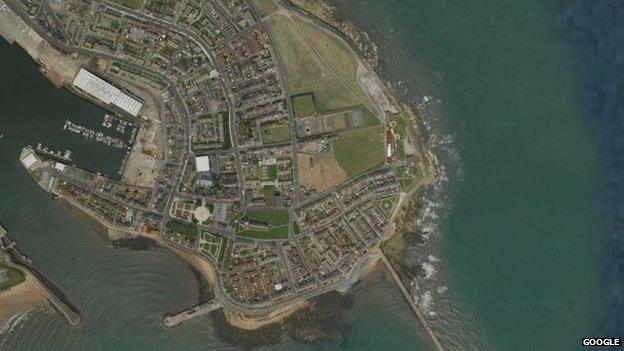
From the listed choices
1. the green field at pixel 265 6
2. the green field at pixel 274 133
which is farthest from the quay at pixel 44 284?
the green field at pixel 265 6

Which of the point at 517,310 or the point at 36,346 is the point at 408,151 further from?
the point at 36,346

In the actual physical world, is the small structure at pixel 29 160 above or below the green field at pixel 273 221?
above

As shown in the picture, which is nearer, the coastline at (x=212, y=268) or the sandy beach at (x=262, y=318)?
the coastline at (x=212, y=268)

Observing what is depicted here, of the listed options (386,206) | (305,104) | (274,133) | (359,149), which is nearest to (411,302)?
(386,206)

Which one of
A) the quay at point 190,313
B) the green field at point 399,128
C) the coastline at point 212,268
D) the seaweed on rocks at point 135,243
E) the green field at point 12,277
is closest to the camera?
the green field at point 12,277

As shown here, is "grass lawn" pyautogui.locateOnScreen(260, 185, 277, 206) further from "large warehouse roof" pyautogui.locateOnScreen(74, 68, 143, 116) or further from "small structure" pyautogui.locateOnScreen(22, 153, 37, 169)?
"small structure" pyautogui.locateOnScreen(22, 153, 37, 169)

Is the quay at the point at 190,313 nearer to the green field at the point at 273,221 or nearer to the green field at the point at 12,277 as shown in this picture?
the green field at the point at 273,221

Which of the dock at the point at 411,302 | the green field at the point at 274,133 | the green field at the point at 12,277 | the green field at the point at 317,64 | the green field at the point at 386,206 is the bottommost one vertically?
the dock at the point at 411,302
